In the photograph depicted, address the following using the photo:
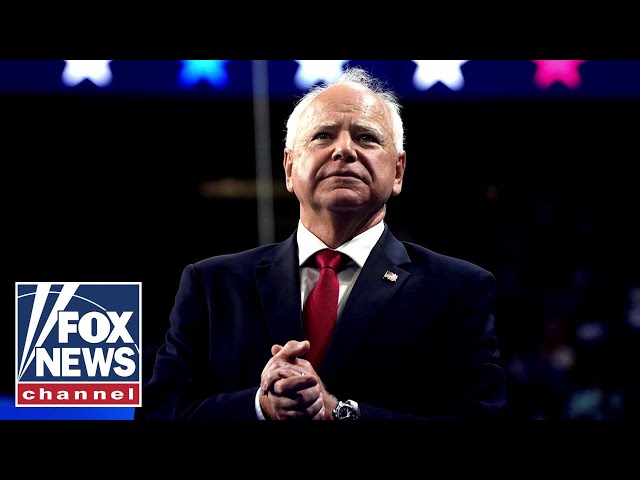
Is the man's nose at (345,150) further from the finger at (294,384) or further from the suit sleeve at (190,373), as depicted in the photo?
the finger at (294,384)

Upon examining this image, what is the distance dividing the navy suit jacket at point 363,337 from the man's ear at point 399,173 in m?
0.17

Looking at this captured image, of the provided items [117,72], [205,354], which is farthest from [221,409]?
[117,72]

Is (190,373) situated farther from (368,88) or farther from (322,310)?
(368,88)

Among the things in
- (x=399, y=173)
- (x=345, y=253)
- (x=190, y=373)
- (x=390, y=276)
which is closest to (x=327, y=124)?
(x=399, y=173)

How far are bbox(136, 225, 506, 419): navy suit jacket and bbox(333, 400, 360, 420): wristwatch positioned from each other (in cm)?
2

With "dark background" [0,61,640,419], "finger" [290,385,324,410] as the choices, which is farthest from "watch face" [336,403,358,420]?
"dark background" [0,61,640,419]

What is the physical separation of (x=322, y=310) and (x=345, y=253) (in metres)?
0.20

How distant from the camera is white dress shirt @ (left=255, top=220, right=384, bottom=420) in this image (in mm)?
3180

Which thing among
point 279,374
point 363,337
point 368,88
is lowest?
point 279,374

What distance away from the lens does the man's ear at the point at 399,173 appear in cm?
331

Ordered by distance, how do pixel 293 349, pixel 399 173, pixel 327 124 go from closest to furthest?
pixel 293 349, pixel 327 124, pixel 399 173

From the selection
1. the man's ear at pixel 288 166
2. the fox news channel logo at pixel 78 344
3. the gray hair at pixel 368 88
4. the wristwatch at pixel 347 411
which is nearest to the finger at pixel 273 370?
the wristwatch at pixel 347 411

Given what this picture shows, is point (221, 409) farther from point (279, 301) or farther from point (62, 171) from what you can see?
point (62, 171)

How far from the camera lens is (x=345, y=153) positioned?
10.5 ft
